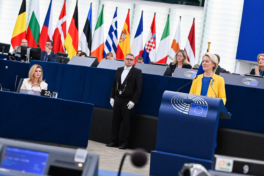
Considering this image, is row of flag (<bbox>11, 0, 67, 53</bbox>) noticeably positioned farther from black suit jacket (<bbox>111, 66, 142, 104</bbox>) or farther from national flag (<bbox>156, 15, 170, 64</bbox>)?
black suit jacket (<bbox>111, 66, 142, 104</bbox>)

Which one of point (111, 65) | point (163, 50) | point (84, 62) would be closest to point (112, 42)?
point (163, 50)

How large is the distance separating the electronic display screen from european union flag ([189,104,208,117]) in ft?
8.13

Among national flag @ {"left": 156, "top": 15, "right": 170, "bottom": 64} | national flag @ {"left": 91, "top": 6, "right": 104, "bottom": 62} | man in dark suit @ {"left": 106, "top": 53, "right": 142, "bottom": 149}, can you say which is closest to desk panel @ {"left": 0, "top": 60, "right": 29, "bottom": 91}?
man in dark suit @ {"left": 106, "top": 53, "right": 142, "bottom": 149}

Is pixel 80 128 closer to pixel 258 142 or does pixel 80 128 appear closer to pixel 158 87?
pixel 158 87

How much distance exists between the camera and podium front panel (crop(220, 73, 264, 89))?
5547 mm

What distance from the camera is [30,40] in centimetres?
1140

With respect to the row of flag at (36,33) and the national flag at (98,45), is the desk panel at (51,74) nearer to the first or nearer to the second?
the row of flag at (36,33)

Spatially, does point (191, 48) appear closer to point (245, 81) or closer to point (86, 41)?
point (86, 41)

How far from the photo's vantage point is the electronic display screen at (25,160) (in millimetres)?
1541

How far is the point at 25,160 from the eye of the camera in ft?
5.11

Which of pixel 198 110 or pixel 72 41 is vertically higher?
pixel 72 41

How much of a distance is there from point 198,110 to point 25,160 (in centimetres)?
253

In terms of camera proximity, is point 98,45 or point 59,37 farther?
point 98,45

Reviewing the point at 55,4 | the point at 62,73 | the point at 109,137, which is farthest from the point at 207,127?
the point at 55,4
